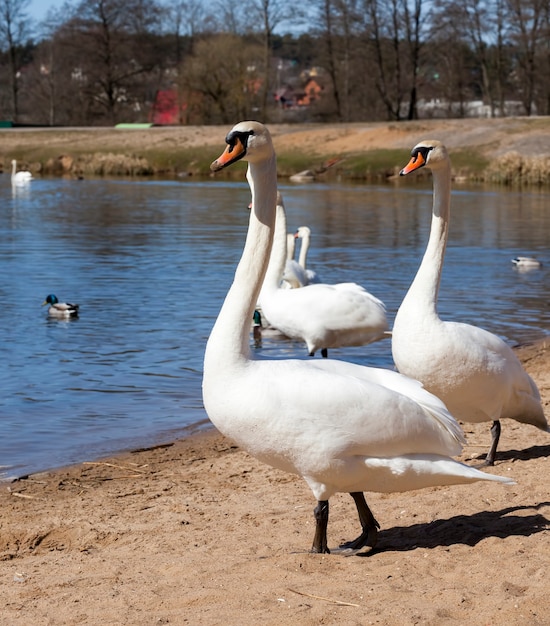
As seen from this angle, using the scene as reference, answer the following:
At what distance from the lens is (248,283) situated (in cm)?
459

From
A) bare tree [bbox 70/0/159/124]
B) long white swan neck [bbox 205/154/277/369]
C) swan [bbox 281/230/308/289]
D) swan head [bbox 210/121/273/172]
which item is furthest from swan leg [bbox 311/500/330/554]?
bare tree [bbox 70/0/159/124]

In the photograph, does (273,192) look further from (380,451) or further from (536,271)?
(536,271)

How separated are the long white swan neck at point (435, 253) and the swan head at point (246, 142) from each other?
73.9 inches

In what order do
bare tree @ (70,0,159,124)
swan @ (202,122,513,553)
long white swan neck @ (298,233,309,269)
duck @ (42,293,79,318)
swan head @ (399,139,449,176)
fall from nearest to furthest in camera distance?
1. swan @ (202,122,513,553)
2. swan head @ (399,139,449,176)
3. duck @ (42,293,79,318)
4. long white swan neck @ (298,233,309,269)
5. bare tree @ (70,0,159,124)

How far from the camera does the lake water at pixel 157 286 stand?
827 centimetres

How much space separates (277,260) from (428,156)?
389cm

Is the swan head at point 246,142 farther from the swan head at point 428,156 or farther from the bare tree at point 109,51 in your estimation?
the bare tree at point 109,51

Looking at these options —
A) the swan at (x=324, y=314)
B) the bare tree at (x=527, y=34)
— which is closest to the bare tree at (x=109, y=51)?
the bare tree at (x=527, y=34)

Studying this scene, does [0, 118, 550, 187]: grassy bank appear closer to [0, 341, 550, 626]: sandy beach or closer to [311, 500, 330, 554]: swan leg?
[0, 341, 550, 626]: sandy beach

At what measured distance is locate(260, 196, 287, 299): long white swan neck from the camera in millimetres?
9836

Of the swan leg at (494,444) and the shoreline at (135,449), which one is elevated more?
the swan leg at (494,444)

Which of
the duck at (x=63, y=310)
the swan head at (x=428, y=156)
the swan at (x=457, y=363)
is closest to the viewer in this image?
the swan at (x=457, y=363)

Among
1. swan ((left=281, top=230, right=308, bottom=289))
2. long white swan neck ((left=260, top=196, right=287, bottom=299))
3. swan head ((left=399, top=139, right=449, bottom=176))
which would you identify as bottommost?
swan ((left=281, top=230, right=308, bottom=289))

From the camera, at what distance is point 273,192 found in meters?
4.71
